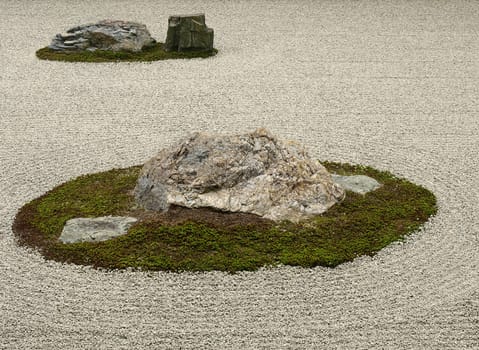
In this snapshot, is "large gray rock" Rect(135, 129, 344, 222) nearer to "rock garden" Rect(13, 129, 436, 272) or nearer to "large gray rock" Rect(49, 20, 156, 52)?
"rock garden" Rect(13, 129, 436, 272)

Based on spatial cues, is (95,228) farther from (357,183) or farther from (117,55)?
(117,55)

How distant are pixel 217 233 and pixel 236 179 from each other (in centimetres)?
74

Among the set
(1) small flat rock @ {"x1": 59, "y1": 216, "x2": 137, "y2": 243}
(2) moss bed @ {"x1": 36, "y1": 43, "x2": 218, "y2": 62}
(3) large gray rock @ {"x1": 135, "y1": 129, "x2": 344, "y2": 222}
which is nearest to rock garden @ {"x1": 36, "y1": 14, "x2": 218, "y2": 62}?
(2) moss bed @ {"x1": 36, "y1": 43, "x2": 218, "y2": 62}

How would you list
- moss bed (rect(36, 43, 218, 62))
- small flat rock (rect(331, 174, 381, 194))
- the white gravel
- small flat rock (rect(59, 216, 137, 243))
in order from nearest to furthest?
the white gravel
small flat rock (rect(59, 216, 137, 243))
small flat rock (rect(331, 174, 381, 194))
moss bed (rect(36, 43, 218, 62))

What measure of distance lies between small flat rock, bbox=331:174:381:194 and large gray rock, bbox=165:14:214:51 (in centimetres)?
747

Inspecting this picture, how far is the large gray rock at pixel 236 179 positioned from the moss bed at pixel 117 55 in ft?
25.3

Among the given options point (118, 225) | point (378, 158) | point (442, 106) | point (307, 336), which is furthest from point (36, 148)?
point (442, 106)

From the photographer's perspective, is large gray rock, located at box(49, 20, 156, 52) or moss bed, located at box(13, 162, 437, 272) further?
large gray rock, located at box(49, 20, 156, 52)

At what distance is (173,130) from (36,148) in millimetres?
2209

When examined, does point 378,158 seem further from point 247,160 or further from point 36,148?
point 36,148

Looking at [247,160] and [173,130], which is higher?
[247,160]

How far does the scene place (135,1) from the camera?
22.1 meters

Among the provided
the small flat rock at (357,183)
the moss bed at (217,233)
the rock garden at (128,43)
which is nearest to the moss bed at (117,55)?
the rock garden at (128,43)

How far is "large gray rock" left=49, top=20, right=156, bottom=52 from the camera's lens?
16.5 m
